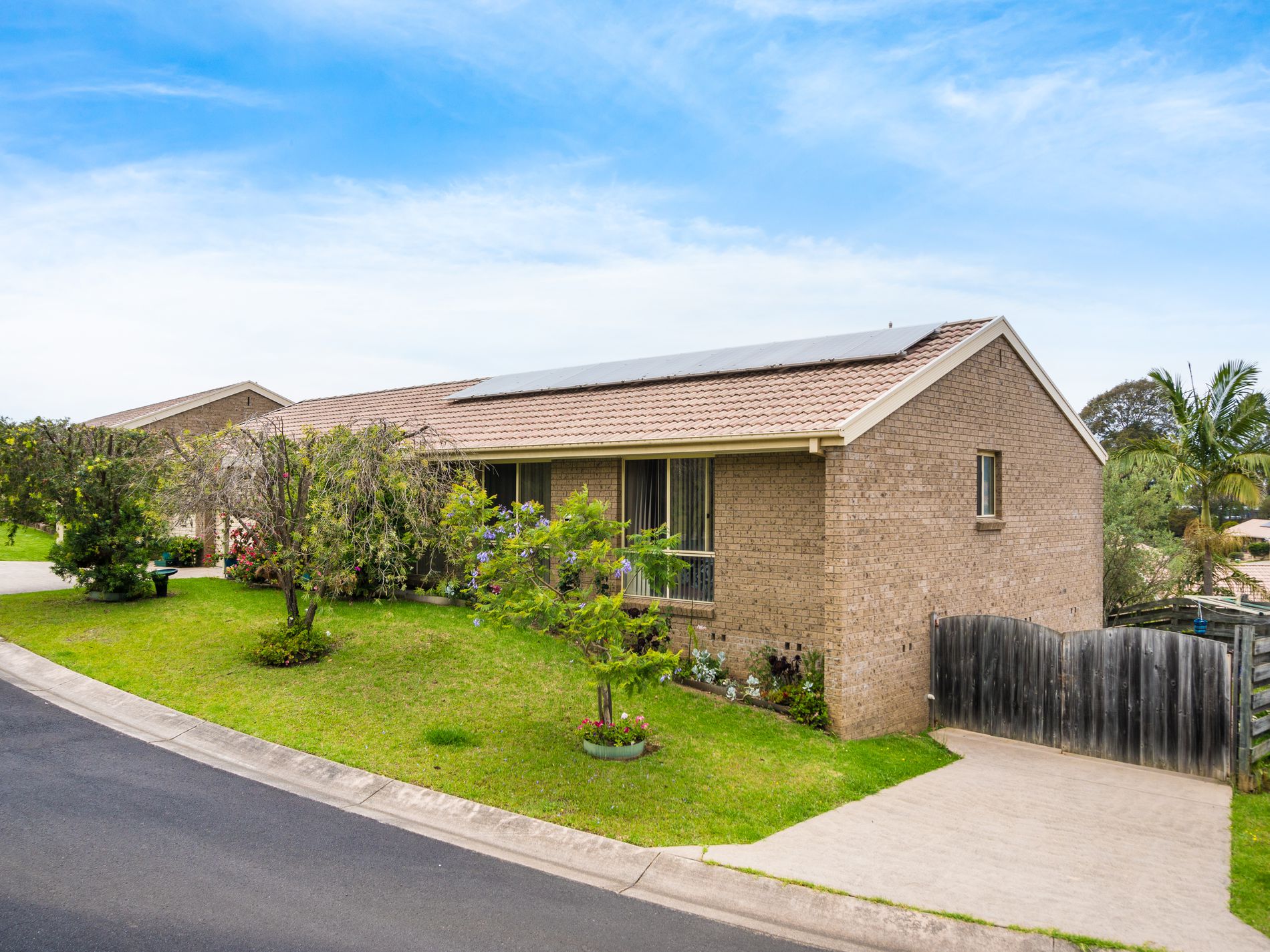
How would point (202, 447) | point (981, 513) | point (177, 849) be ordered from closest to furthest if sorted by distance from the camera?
point (177, 849) < point (202, 447) < point (981, 513)

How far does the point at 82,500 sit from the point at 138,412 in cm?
1899

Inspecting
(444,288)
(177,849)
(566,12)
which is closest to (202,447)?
(177,849)

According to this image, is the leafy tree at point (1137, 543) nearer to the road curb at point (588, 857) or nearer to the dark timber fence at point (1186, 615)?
the dark timber fence at point (1186, 615)

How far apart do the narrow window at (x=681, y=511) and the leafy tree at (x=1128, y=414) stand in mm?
48437

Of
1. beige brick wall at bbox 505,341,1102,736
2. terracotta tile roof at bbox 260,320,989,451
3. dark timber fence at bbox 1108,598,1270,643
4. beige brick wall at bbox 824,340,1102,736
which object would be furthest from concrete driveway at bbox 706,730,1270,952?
dark timber fence at bbox 1108,598,1270,643

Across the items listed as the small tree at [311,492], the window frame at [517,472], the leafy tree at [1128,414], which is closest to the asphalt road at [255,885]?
the small tree at [311,492]

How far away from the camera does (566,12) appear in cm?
1303

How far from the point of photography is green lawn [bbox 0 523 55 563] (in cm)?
2486

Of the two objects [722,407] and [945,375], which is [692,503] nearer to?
[722,407]

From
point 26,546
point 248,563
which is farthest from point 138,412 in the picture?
point 248,563

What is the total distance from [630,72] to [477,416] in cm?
692

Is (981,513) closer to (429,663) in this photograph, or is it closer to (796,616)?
(796,616)

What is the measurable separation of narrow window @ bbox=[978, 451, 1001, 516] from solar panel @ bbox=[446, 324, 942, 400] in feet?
7.12

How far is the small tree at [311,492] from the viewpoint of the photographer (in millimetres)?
11227
